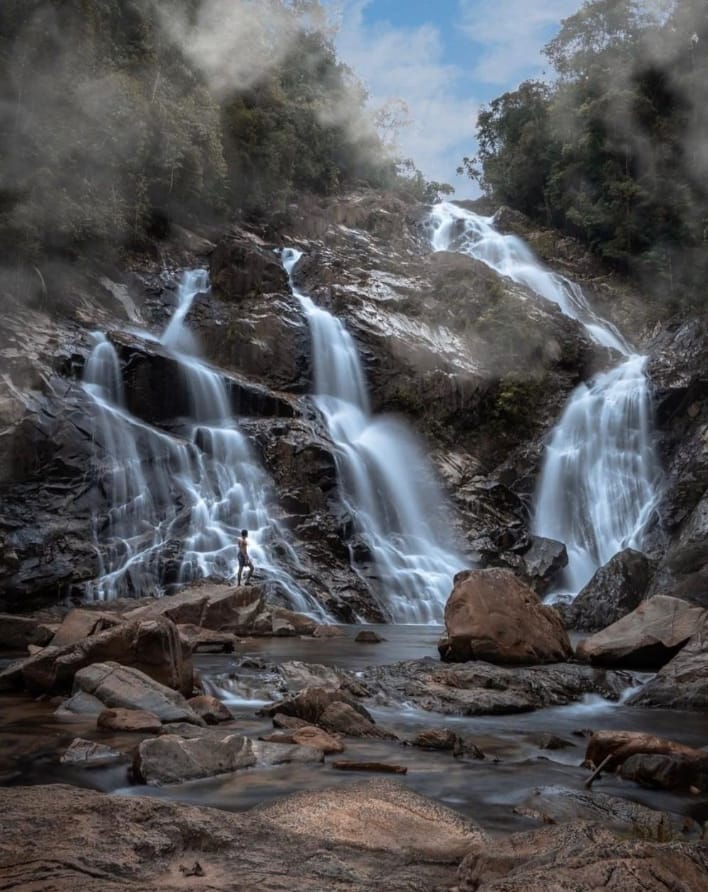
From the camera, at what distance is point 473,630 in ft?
33.1

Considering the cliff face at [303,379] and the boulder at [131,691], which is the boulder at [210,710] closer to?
the boulder at [131,691]

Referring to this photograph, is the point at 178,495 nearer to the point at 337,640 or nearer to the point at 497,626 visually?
the point at 337,640

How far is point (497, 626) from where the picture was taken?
397 inches

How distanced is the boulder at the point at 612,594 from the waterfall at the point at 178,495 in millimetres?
5581

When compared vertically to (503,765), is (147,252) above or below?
above

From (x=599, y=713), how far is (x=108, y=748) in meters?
4.96

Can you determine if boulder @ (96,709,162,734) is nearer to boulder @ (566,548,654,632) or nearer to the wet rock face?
the wet rock face

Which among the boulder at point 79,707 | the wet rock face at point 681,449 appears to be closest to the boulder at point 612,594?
the wet rock face at point 681,449

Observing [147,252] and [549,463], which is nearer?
[549,463]

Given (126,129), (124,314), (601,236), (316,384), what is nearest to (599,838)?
(316,384)

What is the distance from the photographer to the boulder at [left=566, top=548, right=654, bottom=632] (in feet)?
52.9

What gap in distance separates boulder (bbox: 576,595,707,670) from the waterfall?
7.76 m

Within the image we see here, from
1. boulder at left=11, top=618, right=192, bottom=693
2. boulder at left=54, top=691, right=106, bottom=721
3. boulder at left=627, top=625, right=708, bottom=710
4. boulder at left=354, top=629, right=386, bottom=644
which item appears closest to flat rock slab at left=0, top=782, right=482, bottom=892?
boulder at left=54, top=691, right=106, bottom=721

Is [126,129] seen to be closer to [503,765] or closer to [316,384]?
[316,384]
